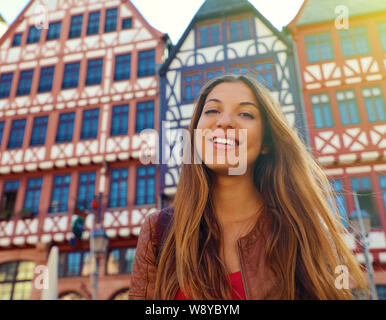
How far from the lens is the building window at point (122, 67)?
46.9 ft

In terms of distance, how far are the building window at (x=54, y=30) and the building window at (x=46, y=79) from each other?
155 cm

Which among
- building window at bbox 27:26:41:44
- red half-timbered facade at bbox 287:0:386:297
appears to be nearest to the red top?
red half-timbered facade at bbox 287:0:386:297

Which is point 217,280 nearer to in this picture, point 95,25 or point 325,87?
point 325,87

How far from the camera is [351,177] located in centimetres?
1130

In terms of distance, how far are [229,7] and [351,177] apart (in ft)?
26.0

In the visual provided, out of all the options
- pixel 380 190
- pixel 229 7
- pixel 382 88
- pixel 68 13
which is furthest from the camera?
pixel 68 13

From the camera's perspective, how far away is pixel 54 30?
15.6 m

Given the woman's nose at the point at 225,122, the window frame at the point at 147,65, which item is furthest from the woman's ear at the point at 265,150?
the window frame at the point at 147,65

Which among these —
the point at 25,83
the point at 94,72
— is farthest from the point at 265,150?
the point at 25,83

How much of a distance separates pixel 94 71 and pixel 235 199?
14382 mm

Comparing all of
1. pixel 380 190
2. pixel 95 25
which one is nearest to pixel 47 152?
pixel 95 25

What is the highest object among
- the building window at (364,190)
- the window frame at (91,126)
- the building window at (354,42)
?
the building window at (354,42)

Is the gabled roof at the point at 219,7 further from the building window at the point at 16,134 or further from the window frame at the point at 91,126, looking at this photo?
the building window at the point at 16,134

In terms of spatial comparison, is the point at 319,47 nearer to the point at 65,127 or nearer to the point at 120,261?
the point at 65,127
